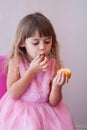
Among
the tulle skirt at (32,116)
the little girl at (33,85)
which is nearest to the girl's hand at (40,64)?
the little girl at (33,85)

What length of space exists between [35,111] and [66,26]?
57cm

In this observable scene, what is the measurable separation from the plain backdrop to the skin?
44cm

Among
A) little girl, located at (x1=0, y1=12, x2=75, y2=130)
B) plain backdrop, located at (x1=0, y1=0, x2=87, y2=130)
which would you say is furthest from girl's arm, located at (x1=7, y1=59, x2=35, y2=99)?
plain backdrop, located at (x1=0, y1=0, x2=87, y2=130)

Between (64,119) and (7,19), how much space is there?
66cm

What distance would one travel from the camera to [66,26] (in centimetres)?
131

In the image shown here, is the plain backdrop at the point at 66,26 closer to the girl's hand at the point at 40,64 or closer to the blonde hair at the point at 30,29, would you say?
the blonde hair at the point at 30,29

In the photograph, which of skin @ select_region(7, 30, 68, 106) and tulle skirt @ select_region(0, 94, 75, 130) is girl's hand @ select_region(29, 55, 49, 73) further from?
tulle skirt @ select_region(0, 94, 75, 130)

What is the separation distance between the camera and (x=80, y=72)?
1364 millimetres

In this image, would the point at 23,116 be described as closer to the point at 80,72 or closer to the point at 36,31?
the point at 36,31

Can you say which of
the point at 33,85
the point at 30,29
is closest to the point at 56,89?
the point at 33,85

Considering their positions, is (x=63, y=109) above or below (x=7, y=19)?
below

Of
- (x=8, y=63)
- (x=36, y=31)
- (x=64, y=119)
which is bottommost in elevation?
(x=64, y=119)

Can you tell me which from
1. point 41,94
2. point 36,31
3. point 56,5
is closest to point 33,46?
point 36,31

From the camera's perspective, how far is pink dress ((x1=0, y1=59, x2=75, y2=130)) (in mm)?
856
